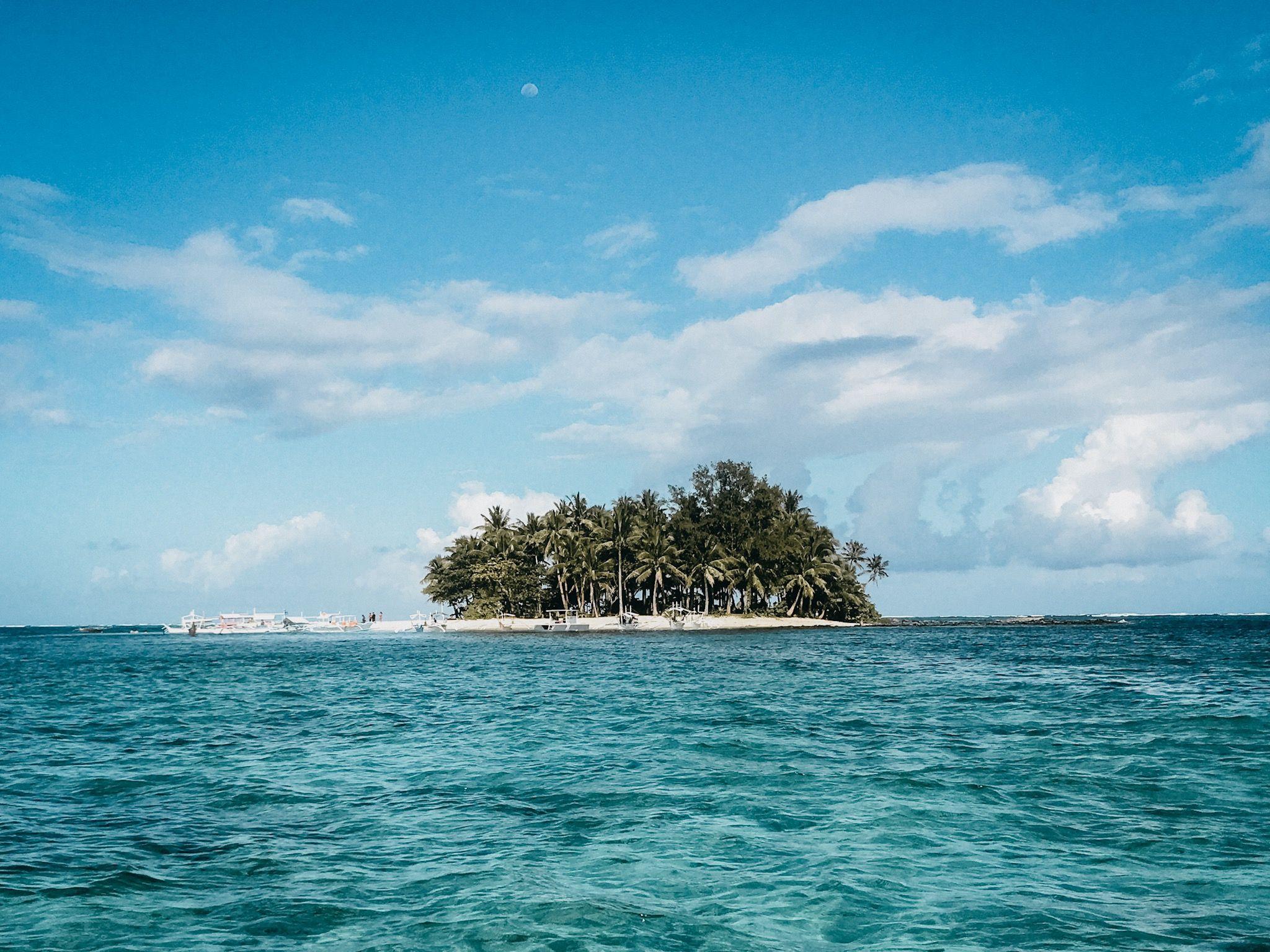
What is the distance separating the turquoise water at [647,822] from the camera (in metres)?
9.33

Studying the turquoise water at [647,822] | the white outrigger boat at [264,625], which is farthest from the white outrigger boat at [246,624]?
the turquoise water at [647,822]

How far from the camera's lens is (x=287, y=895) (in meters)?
10.3

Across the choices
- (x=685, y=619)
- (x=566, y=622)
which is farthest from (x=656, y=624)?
(x=566, y=622)

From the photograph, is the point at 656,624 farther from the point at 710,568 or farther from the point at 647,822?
the point at 647,822

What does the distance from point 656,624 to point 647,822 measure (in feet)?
315

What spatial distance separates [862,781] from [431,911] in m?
9.44

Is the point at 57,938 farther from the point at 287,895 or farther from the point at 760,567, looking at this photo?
the point at 760,567

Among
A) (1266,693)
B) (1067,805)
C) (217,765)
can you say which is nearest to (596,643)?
(1266,693)

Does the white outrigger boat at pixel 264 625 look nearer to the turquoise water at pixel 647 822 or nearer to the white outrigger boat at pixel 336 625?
the white outrigger boat at pixel 336 625

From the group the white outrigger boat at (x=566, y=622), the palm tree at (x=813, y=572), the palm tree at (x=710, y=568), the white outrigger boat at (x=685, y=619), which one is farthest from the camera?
the palm tree at (x=813, y=572)

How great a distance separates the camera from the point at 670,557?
358ft

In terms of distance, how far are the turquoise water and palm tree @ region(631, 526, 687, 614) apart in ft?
245

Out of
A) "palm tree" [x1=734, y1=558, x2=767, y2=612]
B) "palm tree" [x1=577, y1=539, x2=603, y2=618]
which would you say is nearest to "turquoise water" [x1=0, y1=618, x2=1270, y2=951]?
"palm tree" [x1=734, y1=558, x2=767, y2=612]

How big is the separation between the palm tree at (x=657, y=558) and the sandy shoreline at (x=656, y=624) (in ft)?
17.8
